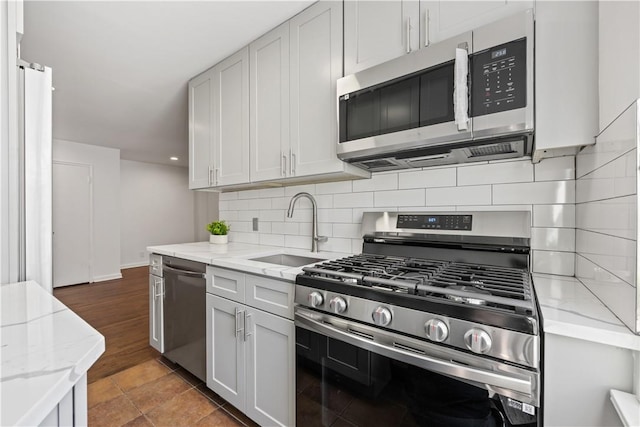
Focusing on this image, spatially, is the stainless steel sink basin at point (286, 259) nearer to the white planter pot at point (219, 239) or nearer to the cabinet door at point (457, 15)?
the white planter pot at point (219, 239)

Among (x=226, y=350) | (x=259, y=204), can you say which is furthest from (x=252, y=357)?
(x=259, y=204)

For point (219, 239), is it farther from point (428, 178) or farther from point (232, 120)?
point (428, 178)

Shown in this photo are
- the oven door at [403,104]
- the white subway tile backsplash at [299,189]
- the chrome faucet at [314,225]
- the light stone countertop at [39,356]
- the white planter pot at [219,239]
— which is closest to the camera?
the light stone countertop at [39,356]

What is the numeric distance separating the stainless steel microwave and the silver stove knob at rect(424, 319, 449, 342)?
0.74 meters

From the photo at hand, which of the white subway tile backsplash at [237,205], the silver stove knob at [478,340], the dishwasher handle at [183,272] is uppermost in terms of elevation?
the white subway tile backsplash at [237,205]

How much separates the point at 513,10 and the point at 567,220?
0.88 m

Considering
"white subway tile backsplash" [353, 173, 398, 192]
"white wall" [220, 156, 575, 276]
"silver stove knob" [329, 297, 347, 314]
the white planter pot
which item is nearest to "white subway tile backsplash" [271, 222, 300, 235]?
"white wall" [220, 156, 575, 276]

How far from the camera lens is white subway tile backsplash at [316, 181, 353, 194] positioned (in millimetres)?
1884

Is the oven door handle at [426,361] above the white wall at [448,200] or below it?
below

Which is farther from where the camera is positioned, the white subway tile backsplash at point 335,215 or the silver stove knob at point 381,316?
the white subway tile backsplash at point 335,215

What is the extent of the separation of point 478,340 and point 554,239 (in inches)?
30.5

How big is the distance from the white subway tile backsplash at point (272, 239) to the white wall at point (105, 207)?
4.09 meters

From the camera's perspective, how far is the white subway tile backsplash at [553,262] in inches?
47.8

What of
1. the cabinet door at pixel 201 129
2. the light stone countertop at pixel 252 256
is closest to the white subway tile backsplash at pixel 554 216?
the light stone countertop at pixel 252 256
